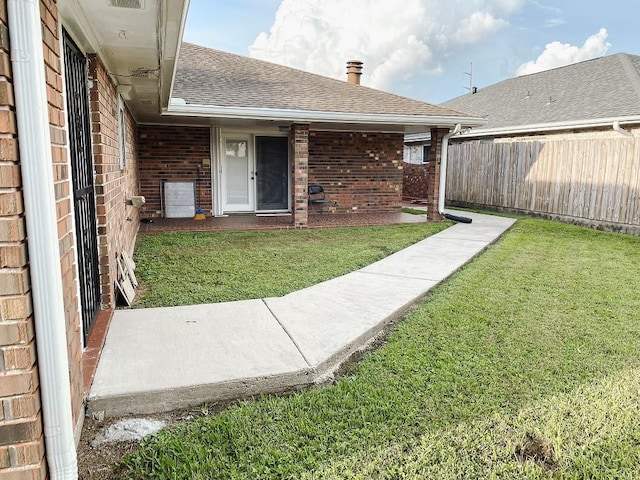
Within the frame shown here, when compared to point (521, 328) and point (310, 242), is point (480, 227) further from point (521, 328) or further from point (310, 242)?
point (521, 328)

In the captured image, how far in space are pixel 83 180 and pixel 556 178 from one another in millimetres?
11839

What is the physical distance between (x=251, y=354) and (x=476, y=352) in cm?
174

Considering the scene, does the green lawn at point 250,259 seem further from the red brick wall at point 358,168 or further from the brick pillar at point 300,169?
the red brick wall at point 358,168

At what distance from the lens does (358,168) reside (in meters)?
13.1

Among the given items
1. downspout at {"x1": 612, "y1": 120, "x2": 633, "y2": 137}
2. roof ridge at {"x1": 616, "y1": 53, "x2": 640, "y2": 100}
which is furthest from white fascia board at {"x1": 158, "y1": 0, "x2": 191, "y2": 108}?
roof ridge at {"x1": 616, "y1": 53, "x2": 640, "y2": 100}

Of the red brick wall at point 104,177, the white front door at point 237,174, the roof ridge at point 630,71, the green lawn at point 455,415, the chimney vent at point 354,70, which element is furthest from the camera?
the chimney vent at point 354,70

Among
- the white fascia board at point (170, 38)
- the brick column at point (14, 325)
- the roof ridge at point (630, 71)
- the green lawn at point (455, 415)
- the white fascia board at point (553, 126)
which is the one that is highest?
the roof ridge at point (630, 71)

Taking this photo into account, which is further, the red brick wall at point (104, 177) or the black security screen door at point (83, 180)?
the red brick wall at point (104, 177)

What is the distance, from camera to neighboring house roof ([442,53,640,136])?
13.1m

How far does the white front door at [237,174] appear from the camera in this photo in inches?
477

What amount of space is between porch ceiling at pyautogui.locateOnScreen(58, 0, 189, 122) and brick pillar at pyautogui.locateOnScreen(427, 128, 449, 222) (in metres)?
7.46

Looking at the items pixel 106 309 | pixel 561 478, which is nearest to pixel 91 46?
pixel 106 309

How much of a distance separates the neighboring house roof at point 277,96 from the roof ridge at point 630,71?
6.00 metres

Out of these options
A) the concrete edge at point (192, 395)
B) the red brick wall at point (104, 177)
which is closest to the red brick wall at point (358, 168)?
the red brick wall at point (104, 177)
